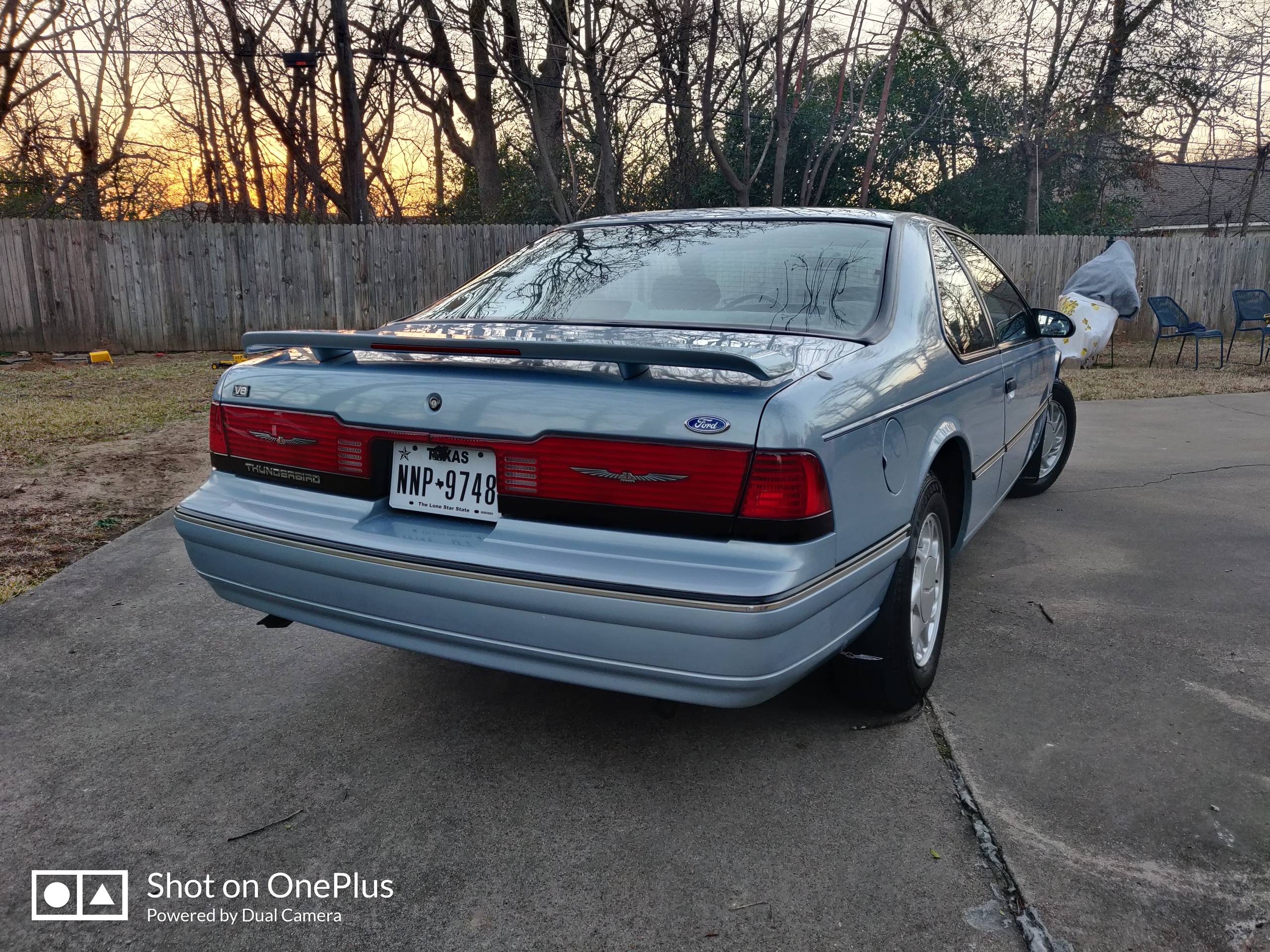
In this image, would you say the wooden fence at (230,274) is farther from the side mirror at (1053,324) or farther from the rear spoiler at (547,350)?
the rear spoiler at (547,350)

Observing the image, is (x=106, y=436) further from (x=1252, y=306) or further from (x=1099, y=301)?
(x=1252, y=306)

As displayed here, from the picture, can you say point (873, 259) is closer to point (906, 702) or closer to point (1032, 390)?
point (906, 702)

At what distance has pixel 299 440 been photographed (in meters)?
2.54

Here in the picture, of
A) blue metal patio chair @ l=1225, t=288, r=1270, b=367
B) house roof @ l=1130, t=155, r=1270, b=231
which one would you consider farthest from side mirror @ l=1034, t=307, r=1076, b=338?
house roof @ l=1130, t=155, r=1270, b=231

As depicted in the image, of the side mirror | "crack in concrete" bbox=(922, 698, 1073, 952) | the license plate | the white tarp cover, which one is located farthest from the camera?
the white tarp cover

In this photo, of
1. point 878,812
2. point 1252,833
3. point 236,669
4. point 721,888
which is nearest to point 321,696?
point 236,669

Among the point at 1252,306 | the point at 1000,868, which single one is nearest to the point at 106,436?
the point at 1000,868

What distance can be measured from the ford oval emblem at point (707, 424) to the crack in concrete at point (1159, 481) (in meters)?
4.27

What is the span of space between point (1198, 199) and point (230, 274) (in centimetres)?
2949

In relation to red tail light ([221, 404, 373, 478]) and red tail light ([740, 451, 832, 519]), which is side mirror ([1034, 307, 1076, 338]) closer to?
red tail light ([740, 451, 832, 519])

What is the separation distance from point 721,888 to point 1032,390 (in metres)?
3.09

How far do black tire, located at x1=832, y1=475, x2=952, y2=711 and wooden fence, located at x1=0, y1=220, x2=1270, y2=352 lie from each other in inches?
475

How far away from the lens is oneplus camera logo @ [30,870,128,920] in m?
2.00

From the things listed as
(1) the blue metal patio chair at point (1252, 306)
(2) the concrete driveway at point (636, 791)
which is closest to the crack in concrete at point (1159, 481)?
(2) the concrete driveway at point (636, 791)
